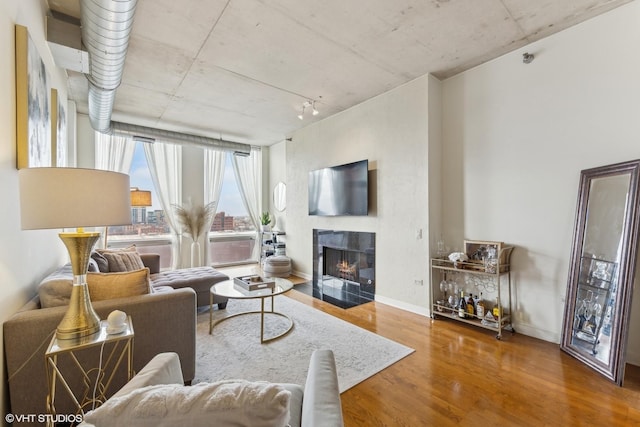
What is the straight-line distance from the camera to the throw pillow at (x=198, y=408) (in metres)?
0.67

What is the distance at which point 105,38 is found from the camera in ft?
7.09

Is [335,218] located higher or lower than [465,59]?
lower

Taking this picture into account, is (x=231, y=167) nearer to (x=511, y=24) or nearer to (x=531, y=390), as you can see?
(x=511, y=24)

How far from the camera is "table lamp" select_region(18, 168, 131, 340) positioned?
1272 millimetres

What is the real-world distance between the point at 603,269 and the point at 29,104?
14.3ft

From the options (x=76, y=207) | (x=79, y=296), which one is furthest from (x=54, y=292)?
(x=76, y=207)

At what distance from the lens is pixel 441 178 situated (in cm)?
360

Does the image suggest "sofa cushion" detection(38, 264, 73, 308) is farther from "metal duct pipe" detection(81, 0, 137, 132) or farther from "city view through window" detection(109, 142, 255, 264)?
"city view through window" detection(109, 142, 255, 264)

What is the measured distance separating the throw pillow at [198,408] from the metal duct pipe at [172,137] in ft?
16.9

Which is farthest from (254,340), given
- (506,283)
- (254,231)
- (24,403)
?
(254,231)

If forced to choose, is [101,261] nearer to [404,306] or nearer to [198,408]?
[198,408]

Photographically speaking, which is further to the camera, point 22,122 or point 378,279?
point 378,279

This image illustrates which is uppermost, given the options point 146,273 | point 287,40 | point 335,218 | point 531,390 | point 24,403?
point 287,40

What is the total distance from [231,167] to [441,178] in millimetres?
4675
